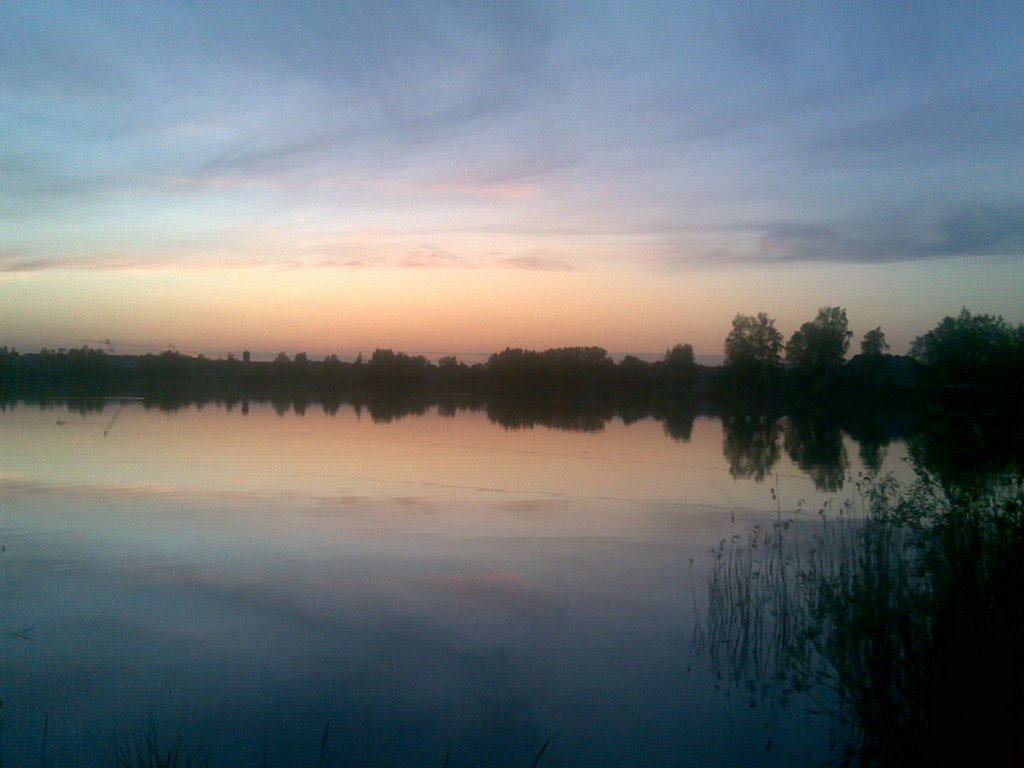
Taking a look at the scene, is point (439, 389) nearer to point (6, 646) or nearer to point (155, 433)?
point (155, 433)

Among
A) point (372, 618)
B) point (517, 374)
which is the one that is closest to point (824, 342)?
point (517, 374)

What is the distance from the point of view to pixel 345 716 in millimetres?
7742

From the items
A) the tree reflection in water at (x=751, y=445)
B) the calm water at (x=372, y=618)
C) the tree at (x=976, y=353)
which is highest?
the tree at (x=976, y=353)

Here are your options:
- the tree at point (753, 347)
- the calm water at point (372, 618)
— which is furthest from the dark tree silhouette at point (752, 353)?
the calm water at point (372, 618)

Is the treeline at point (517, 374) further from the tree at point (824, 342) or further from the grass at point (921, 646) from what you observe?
the grass at point (921, 646)

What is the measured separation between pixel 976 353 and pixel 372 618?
23.0ft

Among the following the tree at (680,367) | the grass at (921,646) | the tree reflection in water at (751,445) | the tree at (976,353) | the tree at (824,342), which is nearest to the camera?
the grass at (921,646)

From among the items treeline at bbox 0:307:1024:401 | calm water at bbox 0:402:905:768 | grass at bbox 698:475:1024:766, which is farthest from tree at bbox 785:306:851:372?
grass at bbox 698:475:1024:766

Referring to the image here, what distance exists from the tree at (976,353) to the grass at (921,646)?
96cm

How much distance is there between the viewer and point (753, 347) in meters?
64.0

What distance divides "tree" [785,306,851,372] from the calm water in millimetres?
34450

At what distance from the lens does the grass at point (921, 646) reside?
641 cm

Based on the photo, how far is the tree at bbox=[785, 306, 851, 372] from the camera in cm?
5501

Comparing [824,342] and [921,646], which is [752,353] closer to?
[824,342]
